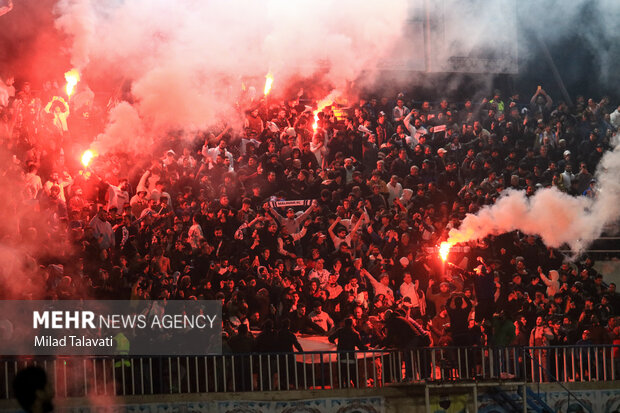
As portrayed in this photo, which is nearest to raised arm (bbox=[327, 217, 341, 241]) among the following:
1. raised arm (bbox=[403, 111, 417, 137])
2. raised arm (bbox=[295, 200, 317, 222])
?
raised arm (bbox=[295, 200, 317, 222])

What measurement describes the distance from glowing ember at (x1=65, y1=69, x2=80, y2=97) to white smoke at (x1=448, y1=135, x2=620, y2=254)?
5.93m

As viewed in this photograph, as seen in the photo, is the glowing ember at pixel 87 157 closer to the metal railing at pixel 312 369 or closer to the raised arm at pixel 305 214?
the raised arm at pixel 305 214

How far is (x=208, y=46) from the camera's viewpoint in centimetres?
1391

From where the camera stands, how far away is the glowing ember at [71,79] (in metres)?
13.0

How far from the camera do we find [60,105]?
12555 mm

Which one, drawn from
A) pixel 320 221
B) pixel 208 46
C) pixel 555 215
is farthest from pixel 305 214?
pixel 208 46

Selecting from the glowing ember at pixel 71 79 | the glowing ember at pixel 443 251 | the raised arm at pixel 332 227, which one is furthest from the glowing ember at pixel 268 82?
the glowing ember at pixel 443 251

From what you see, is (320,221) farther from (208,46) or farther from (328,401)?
(208,46)

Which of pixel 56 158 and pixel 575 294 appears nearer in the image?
pixel 575 294

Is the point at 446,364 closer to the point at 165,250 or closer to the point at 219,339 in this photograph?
the point at 219,339

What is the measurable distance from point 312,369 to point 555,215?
4.83 metres

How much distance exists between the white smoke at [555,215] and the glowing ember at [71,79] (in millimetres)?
5932

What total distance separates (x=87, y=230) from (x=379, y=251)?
3.55 meters

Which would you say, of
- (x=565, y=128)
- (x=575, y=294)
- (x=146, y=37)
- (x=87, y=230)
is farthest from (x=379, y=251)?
(x=146, y=37)
